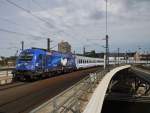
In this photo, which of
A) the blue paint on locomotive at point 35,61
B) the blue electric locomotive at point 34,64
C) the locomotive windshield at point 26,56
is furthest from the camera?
the locomotive windshield at point 26,56

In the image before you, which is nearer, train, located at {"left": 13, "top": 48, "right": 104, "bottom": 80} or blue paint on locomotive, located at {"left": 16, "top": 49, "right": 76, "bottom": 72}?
train, located at {"left": 13, "top": 48, "right": 104, "bottom": 80}

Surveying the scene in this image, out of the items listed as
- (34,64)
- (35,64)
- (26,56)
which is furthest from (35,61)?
(26,56)

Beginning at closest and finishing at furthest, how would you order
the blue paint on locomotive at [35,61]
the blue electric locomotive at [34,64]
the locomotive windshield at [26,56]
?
the blue electric locomotive at [34,64], the blue paint on locomotive at [35,61], the locomotive windshield at [26,56]

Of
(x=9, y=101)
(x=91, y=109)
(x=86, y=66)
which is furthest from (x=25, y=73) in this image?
(x=86, y=66)

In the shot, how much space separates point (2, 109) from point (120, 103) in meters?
30.1

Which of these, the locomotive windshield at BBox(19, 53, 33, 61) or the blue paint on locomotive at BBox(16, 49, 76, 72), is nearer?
the blue paint on locomotive at BBox(16, 49, 76, 72)

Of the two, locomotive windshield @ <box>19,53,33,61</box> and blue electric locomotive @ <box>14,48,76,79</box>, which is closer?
blue electric locomotive @ <box>14,48,76,79</box>

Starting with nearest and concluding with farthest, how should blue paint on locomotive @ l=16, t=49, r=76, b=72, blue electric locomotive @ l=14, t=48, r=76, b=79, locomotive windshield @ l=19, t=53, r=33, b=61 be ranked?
blue electric locomotive @ l=14, t=48, r=76, b=79 < blue paint on locomotive @ l=16, t=49, r=76, b=72 < locomotive windshield @ l=19, t=53, r=33, b=61

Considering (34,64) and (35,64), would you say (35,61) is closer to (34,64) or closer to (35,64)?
(35,64)

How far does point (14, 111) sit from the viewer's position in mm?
14547

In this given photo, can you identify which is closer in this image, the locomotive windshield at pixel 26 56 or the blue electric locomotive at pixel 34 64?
the blue electric locomotive at pixel 34 64

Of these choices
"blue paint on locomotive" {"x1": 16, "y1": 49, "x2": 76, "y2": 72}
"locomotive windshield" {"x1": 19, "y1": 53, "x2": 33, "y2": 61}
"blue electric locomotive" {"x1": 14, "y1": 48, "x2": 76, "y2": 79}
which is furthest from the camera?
"locomotive windshield" {"x1": 19, "y1": 53, "x2": 33, "y2": 61}

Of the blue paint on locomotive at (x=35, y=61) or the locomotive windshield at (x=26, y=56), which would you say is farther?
the locomotive windshield at (x=26, y=56)

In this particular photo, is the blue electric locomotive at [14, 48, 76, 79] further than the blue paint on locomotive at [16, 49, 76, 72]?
No
